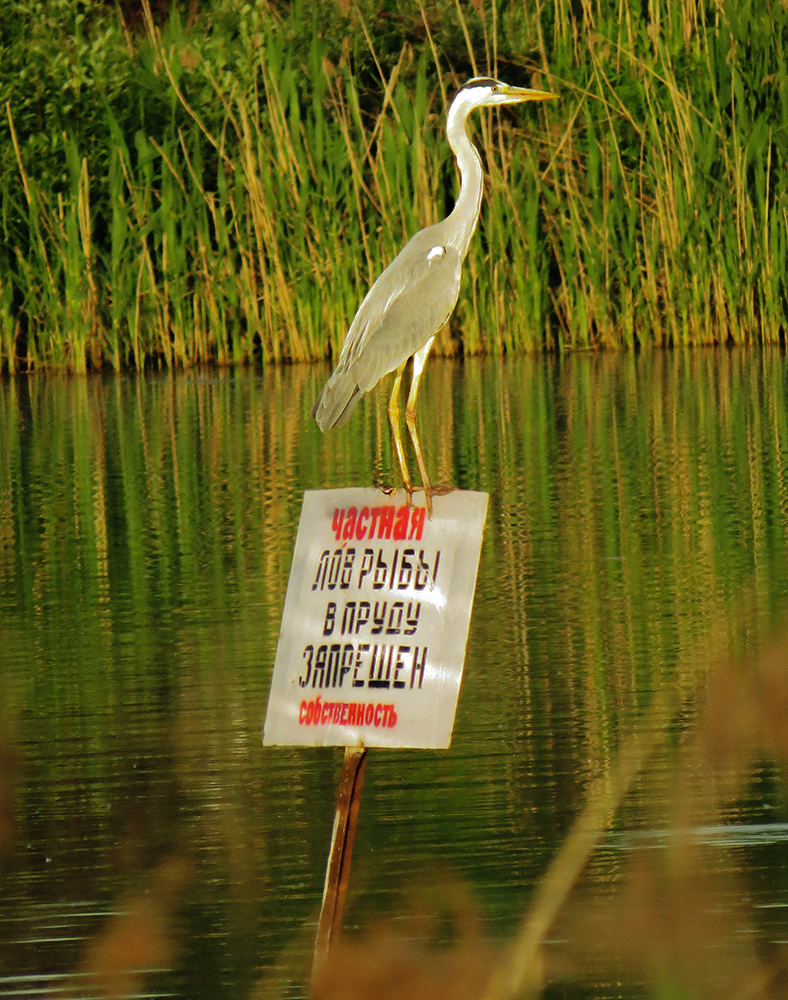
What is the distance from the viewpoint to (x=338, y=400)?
415cm

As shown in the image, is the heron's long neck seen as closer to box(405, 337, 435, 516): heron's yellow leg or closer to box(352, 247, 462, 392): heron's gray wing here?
box(352, 247, 462, 392): heron's gray wing

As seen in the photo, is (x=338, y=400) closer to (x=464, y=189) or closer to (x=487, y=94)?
(x=464, y=189)

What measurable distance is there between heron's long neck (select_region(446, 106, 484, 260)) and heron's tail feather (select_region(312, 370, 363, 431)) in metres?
0.41

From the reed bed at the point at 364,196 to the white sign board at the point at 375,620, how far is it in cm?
1084

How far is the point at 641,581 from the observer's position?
6.77m

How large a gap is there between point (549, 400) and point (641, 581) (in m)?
5.28

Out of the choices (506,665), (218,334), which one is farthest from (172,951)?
(218,334)

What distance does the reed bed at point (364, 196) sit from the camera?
555 inches

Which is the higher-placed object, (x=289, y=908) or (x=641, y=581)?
(x=289, y=908)

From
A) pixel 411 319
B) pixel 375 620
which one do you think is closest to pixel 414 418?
pixel 411 319

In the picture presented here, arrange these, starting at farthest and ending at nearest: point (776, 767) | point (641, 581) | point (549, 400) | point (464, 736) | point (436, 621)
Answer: point (549, 400)
point (641, 581)
point (464, 736)
point (776, 767)
point (436, 621)

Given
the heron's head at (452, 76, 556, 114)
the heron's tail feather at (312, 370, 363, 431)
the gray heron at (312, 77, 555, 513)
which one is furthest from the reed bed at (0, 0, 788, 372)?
the heron's tail feather at (312, 370, 363, 431)

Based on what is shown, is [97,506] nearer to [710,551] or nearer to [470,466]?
[470,466]

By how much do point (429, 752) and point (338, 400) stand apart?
3.71 ft
